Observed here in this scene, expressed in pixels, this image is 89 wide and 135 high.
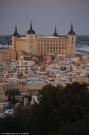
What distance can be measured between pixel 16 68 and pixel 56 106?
1318cm

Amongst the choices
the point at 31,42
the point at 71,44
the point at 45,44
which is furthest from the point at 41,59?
the point at 71,44

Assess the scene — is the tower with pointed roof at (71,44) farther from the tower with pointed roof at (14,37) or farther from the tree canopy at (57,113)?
the tree canopy at (57,113)

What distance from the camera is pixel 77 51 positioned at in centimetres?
2258

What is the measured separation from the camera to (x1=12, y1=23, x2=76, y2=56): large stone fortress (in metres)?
21.0

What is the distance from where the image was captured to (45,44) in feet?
69.9

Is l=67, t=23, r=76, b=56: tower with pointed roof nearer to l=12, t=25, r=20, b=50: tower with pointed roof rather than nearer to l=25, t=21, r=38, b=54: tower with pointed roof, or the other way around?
l=25, t=21, r=38, b=54: tower with pointed roof

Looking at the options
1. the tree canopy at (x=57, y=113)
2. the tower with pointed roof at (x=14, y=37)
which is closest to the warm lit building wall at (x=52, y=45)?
the tower with pointed roof at (x=14, y=37)

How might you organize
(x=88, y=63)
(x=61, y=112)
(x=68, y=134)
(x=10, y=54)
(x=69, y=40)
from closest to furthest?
(x=68, y=134) → (x=61, y=112) → (x=88, y=63) → (x=10, y=54) → (x=69, y=40)

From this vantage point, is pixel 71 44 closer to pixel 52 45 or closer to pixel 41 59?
pixel 52 45

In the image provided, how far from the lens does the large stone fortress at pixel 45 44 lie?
21.0 m

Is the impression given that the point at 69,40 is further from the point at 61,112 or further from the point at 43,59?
the point at 61,112

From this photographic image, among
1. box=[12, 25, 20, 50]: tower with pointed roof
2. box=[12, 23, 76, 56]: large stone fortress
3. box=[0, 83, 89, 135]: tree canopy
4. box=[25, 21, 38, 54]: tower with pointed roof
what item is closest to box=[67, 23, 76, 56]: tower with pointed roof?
box=[12, 23, 76, 56]: large stone fortress

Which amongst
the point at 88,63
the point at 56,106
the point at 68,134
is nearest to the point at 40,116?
the point at 56,106

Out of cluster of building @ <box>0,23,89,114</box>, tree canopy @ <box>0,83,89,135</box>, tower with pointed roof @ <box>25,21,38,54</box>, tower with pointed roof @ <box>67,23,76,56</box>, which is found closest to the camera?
tree canopy @ <box>0,83,89,135</box>
